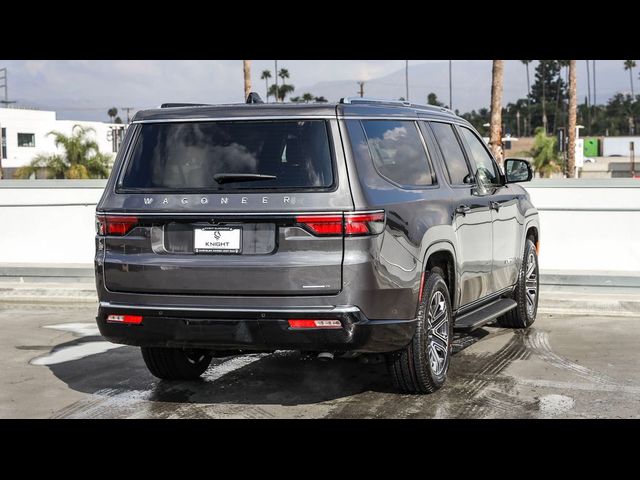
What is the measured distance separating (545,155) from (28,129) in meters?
53.4

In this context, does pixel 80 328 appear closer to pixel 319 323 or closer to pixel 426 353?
pixel 426 353

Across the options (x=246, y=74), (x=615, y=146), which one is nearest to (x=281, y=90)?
(x=615, y=146)

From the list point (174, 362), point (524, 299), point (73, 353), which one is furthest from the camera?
point (524, 299)

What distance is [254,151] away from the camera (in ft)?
20.5

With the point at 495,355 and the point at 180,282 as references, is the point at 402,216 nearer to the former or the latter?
the point at 180,282

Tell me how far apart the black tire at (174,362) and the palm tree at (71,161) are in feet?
124

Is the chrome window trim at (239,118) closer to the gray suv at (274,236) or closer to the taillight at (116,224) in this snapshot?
the gray suv at (274,236)

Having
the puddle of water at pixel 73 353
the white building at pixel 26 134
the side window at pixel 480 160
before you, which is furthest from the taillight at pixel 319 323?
the white building at pixel 26 134

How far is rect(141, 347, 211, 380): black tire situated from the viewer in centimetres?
736

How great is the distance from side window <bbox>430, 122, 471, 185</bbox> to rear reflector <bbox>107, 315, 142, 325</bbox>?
271 centimetres

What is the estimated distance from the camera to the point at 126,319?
636cm

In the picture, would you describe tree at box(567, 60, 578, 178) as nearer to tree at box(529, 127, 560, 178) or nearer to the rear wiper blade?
tree at box(529, 127, 560, 178)
